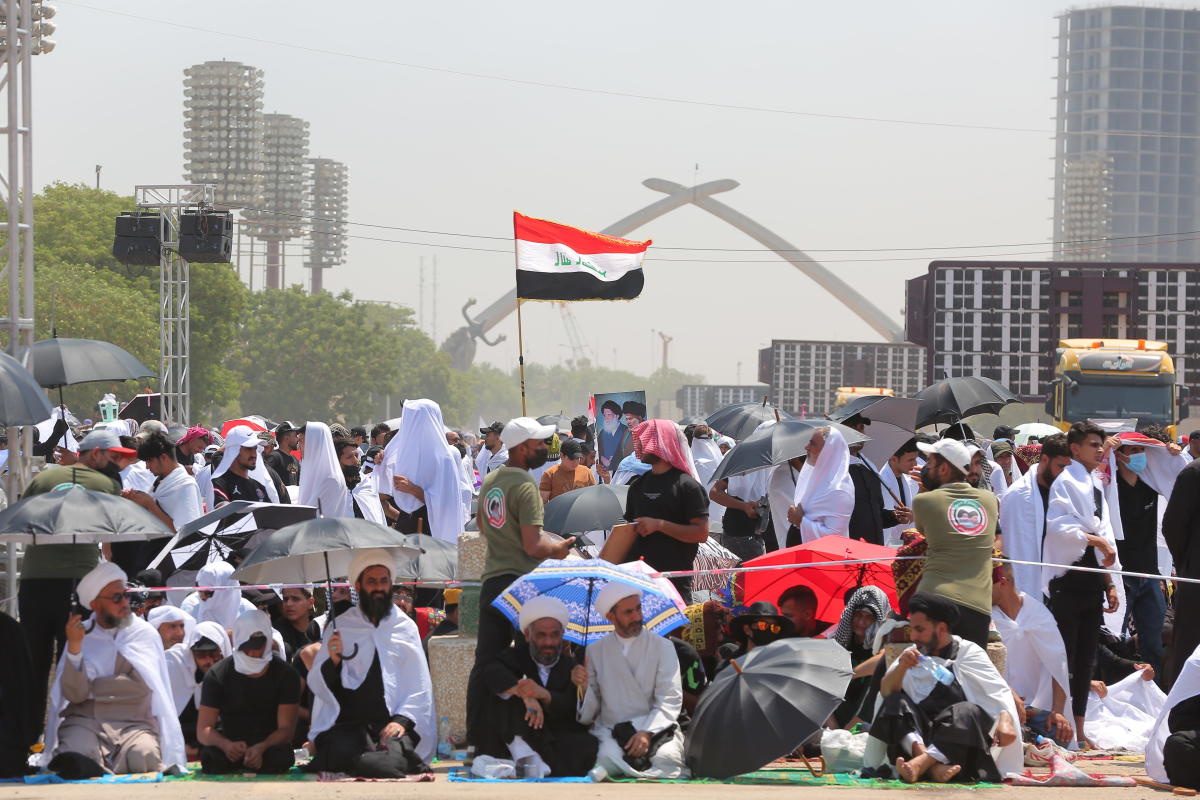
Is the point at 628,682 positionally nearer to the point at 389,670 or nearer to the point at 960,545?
the point at 389,670

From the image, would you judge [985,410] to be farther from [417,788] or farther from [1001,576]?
[417,788]

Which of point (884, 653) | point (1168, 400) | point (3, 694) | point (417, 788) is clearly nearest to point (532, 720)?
point (417, 788)

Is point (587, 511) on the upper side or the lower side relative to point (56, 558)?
upper

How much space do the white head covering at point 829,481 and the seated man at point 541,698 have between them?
2350mm

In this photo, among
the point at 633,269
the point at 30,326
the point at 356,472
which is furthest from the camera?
the point at 356,472

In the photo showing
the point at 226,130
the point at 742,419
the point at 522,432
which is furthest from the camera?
the point at 226,130

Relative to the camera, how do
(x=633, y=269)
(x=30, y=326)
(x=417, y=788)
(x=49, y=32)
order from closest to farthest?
(x=417, y=788), (x=30, y=326), (x=633, y=269), (x=49, y=32)

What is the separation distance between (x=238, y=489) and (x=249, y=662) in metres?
3.71

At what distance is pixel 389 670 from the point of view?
8.07 metres

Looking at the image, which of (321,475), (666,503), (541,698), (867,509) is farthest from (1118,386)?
(541,698)

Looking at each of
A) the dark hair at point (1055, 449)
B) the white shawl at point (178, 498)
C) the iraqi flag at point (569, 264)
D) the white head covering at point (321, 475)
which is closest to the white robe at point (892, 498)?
the dark hair at point (1055, 449)

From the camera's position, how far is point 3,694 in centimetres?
790

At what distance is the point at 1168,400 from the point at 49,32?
1888 centimetres

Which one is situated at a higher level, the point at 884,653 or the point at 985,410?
the point at 985,410
